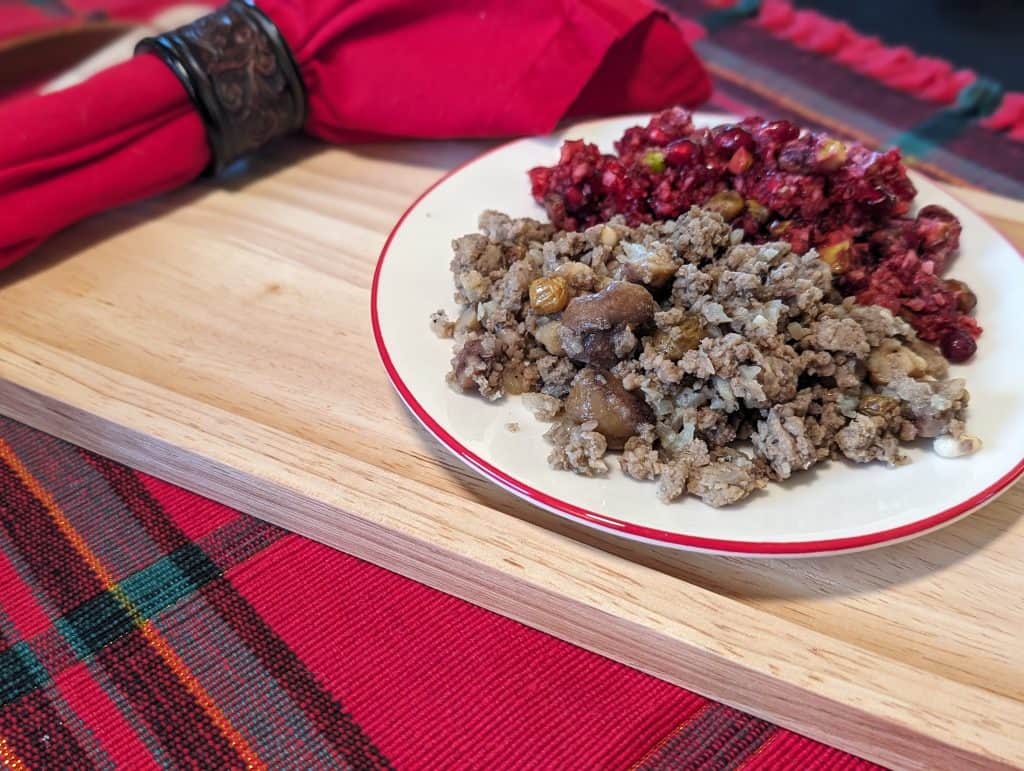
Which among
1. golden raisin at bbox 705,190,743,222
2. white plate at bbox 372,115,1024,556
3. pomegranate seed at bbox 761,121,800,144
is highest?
pomegranate seed at bbox 761,121,800,144

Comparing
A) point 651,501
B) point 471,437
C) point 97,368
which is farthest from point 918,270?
point 97,368

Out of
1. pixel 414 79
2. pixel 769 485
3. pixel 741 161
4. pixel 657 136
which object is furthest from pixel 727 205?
pixel 414 79

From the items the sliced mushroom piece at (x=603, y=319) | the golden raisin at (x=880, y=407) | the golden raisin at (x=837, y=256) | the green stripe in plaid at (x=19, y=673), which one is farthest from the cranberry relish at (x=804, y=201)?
the green stripe in plaid at (x=19, y=673)

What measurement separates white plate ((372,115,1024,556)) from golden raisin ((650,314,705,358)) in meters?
0.16

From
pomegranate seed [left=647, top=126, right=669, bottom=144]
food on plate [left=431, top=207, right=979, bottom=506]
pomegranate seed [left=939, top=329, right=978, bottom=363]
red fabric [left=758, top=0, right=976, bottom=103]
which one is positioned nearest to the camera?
food on plate [left=431, top=207, right=979, bottom=506]

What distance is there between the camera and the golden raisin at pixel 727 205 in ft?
4.26

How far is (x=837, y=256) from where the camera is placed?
1.25 m

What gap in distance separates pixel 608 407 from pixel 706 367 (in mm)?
125

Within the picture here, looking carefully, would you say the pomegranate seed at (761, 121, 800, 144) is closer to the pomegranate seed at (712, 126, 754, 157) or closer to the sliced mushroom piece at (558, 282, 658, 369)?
the pomegranate seed at (712, 126, 754, 157)

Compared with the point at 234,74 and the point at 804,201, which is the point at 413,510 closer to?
the point at 804,201

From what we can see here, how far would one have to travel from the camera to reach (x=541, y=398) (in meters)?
1.13

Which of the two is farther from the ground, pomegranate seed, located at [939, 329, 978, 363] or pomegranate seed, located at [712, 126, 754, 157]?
pomegranate seed, located at [712, 126, 754, 157]

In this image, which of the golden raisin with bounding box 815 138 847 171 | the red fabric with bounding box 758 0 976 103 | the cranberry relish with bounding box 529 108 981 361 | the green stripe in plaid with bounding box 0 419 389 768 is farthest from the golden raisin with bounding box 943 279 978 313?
the red fabric with bounding box 758 0 976 103

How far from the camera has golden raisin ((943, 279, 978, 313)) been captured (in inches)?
49.3
